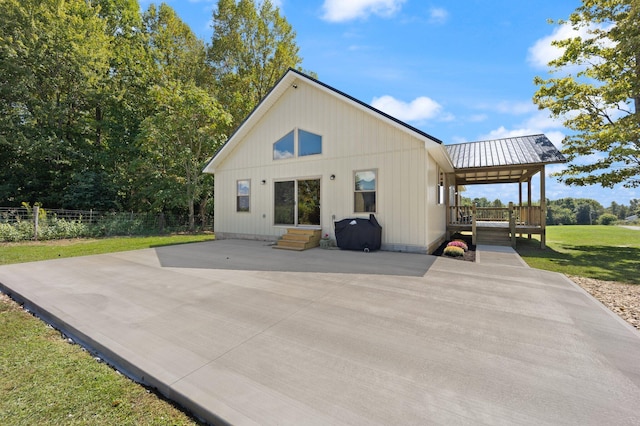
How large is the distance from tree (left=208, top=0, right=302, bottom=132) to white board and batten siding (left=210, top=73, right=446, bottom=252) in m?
8.55

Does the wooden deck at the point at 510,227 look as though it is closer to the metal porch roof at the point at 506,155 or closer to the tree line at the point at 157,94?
the metal porch roof at the point at 506,155

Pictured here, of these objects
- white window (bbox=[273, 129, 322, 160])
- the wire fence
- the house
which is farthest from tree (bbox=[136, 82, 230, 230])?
white window (bbox=[273, 129, 322, 160])

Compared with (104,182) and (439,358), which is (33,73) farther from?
(439,358)

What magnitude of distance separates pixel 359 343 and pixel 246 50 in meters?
21.2

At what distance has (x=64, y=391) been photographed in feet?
6.70

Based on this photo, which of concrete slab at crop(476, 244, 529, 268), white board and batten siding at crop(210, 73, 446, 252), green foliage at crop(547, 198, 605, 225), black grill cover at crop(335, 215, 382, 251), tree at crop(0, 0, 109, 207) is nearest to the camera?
concrete slab at crop(476, 244, 529, 268)

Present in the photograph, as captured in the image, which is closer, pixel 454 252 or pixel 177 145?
pixel 454 252

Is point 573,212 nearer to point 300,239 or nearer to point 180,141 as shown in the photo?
point 300,239

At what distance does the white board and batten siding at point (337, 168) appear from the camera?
26.1 ft

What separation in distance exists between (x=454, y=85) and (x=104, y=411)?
42.7ft

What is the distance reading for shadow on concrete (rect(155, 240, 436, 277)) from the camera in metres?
5.86

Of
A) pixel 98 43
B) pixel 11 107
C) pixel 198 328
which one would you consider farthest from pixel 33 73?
pixel 198 328

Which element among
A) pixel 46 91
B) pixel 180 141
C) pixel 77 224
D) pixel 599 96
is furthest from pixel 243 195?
pixel 599 96

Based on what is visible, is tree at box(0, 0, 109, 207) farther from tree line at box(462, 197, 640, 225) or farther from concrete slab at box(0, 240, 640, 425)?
tree line at box(462, 197, 640, 225)
